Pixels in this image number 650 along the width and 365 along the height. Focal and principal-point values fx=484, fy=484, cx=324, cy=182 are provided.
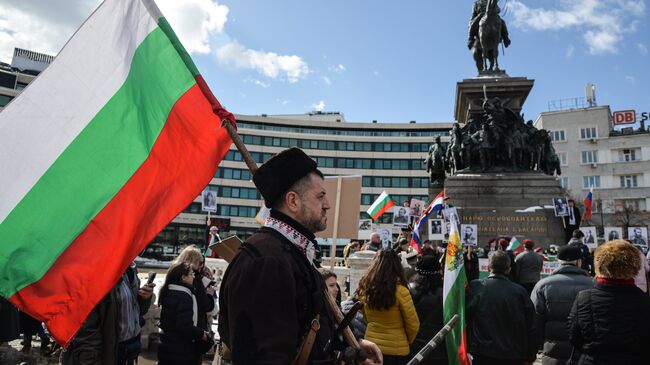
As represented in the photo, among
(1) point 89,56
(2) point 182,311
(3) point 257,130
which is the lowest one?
(2) point 182,311

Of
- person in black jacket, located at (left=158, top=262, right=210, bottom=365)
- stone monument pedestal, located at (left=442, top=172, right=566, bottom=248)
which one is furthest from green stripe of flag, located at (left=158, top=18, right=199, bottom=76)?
stone monument pedestal, located at (left=442, top=172, right=566, bottom=248)

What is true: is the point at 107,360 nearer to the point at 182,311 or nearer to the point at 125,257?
the point at 182,311

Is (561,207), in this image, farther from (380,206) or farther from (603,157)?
(603,157)

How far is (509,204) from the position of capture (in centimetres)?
1864

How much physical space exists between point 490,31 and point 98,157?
22.3 m

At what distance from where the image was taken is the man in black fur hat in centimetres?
190

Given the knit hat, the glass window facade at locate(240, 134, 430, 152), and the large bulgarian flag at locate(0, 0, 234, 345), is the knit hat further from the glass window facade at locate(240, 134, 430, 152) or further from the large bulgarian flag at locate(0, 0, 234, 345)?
the glass window facade at locate(240, 134, 430, 152)

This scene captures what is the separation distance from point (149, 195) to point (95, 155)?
46cm

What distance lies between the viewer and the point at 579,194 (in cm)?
6656

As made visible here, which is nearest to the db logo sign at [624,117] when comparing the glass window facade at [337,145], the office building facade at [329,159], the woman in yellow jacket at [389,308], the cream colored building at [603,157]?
the cream colored building at [603,157]

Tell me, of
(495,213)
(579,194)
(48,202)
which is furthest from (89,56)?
(579,194)

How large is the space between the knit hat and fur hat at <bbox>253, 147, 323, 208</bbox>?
11.2 ft

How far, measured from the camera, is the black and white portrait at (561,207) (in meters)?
15.9

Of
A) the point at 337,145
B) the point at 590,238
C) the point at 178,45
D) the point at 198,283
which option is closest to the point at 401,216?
the point at 590,238
